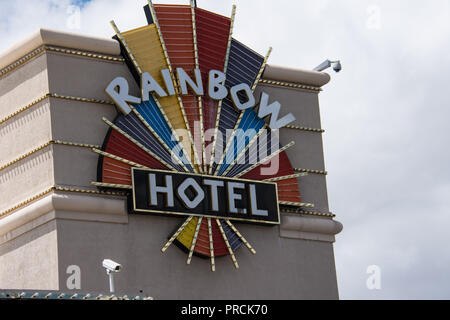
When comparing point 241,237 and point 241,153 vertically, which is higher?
point 241,153

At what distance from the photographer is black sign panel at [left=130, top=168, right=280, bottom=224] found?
90.6 ft

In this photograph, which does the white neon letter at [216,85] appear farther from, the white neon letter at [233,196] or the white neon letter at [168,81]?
the white neon letter at [233,196]

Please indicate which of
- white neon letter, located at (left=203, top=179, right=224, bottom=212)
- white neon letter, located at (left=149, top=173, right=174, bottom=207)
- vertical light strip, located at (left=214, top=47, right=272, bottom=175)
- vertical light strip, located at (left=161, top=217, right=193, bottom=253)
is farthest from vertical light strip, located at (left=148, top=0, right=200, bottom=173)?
vertical light strip, located at (left=161, top=217, right=193, bottom=253)

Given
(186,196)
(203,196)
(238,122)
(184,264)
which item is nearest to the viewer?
(184,264)

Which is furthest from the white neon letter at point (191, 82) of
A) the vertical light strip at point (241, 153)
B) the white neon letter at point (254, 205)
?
the white neon letter at point (254, 205)

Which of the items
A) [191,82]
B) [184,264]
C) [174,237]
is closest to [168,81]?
[191,82]

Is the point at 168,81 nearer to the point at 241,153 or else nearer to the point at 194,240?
the point at 241,153

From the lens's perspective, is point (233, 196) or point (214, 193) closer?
point (214, 193)

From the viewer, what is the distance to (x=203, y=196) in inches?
1121

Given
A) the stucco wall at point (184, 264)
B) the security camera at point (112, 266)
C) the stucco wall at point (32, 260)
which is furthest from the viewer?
the stucco wall at point (184, 264)

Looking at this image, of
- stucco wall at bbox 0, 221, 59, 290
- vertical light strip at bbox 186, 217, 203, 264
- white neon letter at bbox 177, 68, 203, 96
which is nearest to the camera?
stucco wall at bbox 0, 221, 59, 290

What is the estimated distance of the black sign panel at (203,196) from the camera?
90.6 ft

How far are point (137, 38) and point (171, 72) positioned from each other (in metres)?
1.16

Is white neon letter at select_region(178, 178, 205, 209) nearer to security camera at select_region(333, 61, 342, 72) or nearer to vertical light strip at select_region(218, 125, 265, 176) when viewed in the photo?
vertical light strip at select_region(218, 125, 265, 176)
